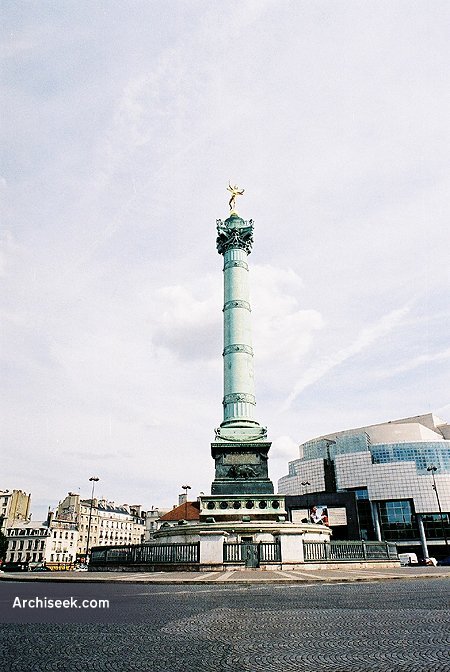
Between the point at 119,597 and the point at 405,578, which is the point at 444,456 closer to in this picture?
the point at 405,578

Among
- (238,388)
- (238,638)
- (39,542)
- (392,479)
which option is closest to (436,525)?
(392,479)

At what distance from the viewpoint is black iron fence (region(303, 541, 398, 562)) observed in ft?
88.5

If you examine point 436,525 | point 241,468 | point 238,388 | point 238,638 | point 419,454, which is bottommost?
point 238,638

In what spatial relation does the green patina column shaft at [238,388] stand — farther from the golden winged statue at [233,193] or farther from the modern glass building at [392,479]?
the modern glass building at [392,479]

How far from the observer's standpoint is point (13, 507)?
89188 millimetres

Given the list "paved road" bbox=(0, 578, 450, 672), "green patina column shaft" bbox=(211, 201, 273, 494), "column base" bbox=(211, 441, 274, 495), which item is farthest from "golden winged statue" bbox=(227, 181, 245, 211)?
"paved road" bbox=(0, 578, 450, 672)

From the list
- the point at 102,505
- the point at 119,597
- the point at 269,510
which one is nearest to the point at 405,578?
the point at 119,597

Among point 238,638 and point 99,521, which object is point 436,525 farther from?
point 238,638

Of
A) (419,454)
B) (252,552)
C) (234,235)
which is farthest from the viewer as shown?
(419,454)

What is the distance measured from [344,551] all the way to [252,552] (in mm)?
6837

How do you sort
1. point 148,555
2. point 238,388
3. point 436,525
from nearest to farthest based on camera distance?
1. point 148,555
2. point 238,388
3. point 436,525

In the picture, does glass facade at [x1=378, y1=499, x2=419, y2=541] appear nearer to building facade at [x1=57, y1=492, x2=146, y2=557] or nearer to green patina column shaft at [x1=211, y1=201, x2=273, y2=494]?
building facade at [x1=57, y1=492, x2=146, y2=557]

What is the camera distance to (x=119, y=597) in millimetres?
12531

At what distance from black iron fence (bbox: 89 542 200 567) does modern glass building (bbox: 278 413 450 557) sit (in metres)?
59.2
